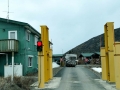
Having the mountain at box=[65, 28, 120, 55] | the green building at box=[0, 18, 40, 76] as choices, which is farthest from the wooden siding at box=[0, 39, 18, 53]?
the mountain at box=[65, 28, 120, 55]

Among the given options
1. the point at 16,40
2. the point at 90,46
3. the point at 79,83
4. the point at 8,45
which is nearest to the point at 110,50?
the point at 79,83

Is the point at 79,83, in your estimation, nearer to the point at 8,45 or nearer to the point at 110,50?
the point at 110,50

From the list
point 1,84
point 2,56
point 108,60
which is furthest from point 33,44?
point 1,84

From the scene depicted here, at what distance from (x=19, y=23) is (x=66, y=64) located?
94.5 ft

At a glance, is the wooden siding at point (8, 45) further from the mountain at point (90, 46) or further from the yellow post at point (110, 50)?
the mountain at point (90, 46)

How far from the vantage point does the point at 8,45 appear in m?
26.8

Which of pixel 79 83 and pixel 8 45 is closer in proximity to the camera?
pixel 79 83

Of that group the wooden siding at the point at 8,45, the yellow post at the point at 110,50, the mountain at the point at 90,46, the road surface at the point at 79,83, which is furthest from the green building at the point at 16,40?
the mountain at the point at 90,46

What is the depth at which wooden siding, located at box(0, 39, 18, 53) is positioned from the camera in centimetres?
2662

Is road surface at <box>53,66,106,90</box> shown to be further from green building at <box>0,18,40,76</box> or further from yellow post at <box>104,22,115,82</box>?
green building at <box>0,18,40,76</box>

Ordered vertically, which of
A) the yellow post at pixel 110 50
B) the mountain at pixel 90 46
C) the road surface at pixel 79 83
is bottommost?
the road surface at pixel 79 83

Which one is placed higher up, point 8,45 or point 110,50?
point 8,45

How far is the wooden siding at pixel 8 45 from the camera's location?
26.6m

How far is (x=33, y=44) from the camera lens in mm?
33156
